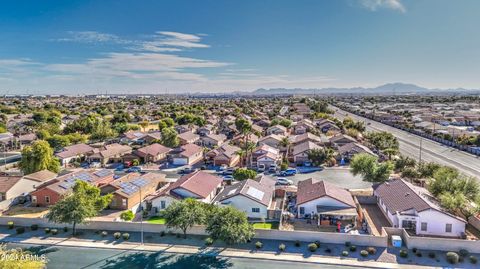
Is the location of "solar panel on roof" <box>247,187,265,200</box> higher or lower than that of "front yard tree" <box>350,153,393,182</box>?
lower

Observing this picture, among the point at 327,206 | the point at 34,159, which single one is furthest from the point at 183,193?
the point at 34,159

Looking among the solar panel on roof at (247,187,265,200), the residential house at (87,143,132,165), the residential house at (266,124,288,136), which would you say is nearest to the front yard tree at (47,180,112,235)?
the solar panel on roof at (247,187,265,200)

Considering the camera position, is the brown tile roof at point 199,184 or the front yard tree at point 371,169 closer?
the brown tile roof at point 199,184

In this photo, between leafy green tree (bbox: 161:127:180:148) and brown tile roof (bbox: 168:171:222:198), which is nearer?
Answer: brown tile roof (bbox: 168:171:222:198)

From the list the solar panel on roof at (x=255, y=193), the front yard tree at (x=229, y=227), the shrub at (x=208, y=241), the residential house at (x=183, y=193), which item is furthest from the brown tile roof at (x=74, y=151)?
Answer: the front yard tree at (x=229, y=227)

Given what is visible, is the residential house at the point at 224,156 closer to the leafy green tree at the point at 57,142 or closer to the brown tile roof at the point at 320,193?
the brown tile roof at the point at 320,193

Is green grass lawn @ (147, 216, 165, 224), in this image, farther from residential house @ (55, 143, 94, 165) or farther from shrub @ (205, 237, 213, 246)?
residential house @ (55, 143, 94, 165)

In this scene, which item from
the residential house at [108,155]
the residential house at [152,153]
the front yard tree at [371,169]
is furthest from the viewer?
the residential house at [152,153]
